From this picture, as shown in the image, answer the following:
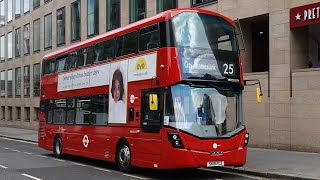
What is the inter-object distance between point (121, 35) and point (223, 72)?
141 inches

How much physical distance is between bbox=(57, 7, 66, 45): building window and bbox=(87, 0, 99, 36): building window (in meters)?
4.77

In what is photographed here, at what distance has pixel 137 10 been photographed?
1101 inches

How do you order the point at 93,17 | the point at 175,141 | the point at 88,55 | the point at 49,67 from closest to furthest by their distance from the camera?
the point at 175,141 < the point at 88,55 < the point at 49,67 < the point at 93,17

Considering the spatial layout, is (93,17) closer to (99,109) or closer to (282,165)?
(99,109)

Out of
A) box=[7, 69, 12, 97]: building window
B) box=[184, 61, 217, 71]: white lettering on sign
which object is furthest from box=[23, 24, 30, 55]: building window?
box=[184, 61, 217, 71]: white lettering on sign

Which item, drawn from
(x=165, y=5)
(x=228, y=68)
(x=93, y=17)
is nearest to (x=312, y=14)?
(x=228, y=68)

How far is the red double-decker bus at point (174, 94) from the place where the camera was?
37.4ft

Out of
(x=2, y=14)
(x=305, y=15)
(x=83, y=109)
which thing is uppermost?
(x=2, y=14)

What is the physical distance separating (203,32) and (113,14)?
762 inches

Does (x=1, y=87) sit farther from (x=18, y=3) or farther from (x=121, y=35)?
(x=121, y=35)

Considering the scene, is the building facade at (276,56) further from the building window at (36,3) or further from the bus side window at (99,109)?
the building window at (36,3)

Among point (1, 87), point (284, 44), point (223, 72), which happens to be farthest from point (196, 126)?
point (1, 87)

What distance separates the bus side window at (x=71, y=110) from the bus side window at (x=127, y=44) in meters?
3.97

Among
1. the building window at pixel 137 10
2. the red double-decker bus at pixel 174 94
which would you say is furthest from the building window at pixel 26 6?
the red double-decker bus at pixel 174 94
